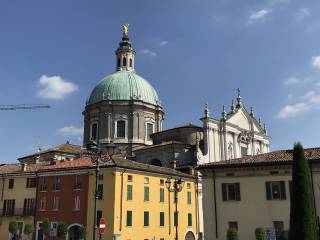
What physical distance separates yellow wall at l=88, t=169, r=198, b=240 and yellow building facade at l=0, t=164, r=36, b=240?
326 inches

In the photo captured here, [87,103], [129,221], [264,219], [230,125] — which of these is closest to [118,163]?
[129,221]

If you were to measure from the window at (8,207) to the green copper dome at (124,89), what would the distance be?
2767cm

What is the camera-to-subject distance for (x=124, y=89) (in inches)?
2724

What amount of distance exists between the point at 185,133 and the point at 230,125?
23.8ft

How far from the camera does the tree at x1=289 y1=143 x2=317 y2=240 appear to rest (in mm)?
19453

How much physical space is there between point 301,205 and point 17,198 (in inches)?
1324

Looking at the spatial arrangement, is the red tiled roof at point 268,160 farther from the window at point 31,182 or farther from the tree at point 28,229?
the window at point 31,182

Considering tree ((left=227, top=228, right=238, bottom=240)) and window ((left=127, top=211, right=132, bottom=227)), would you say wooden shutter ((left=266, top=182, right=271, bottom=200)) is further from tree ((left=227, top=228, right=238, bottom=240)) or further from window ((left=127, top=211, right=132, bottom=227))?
window ((left=127, top=211, right=132, bottom=227))

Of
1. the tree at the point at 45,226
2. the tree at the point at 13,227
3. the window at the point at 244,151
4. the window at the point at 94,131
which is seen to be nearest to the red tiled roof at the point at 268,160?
the tree at the point at 45,226

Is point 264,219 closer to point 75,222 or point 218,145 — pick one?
point 75,222

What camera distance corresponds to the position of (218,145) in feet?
192

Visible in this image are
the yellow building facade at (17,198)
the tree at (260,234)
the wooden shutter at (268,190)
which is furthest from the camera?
the yellow building facade at (17,198)

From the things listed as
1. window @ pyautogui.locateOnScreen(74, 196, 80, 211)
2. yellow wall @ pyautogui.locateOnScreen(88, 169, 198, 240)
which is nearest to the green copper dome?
yellow wall @ pyautogui.locateOnScreen(88, 169, 198, 240)

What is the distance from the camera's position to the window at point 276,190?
26.5 metres
